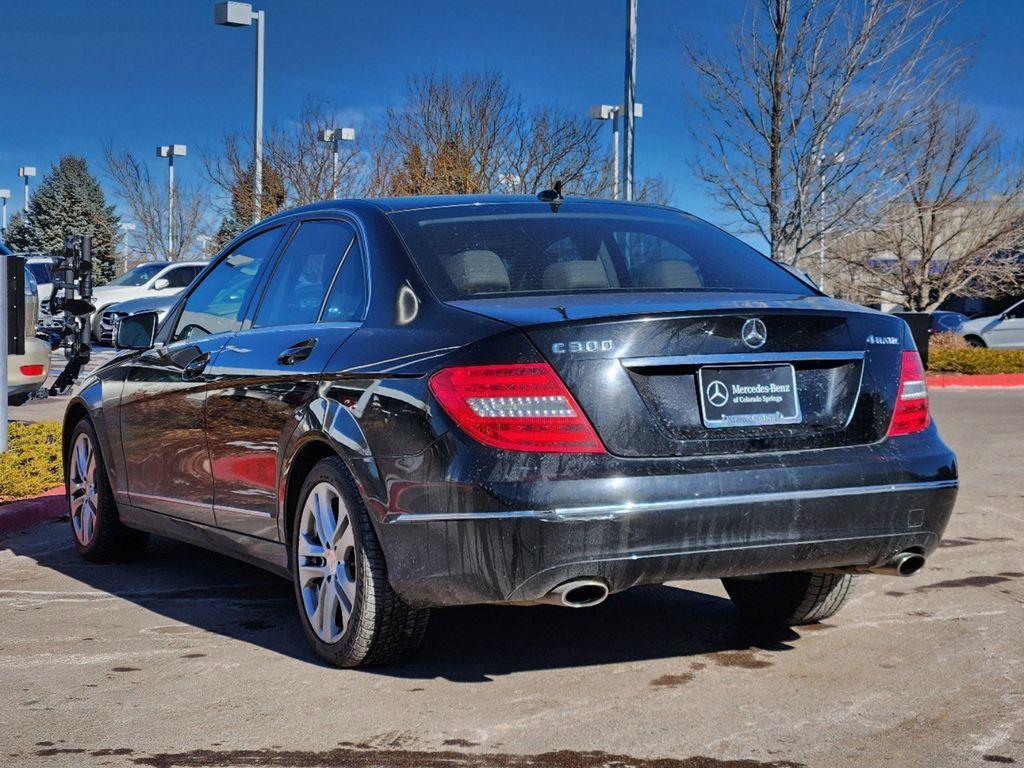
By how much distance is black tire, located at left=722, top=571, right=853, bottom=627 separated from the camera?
17.4ft

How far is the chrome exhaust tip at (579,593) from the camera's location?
13.7ft

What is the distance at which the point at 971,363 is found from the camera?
946 inches

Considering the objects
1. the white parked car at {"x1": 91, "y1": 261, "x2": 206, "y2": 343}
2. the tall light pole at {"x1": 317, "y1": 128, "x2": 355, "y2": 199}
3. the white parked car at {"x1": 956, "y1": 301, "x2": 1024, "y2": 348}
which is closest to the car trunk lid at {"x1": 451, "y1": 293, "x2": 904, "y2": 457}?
the white parked car at {"x1": 91, "y1": 261, "x2": 206, "y2": 343}

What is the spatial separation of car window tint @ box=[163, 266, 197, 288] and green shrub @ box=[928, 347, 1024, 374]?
1405cm

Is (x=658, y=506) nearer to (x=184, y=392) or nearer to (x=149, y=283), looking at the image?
(x=184, y=392)

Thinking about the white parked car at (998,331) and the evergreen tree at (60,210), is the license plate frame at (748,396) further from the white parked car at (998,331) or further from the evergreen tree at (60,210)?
the evergreen tree at (60,210)

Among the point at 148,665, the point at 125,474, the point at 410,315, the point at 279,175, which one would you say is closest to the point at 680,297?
the point at 410,315

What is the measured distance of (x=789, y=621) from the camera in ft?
18.0

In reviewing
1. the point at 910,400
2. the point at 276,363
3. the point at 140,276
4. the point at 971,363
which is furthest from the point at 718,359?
the point at 140,276

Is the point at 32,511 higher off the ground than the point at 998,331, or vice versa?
the point at 998,331

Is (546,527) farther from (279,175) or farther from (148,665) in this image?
(279,175)

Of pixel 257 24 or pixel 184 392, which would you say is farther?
pixel 257 24

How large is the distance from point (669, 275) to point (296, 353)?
1.37 m

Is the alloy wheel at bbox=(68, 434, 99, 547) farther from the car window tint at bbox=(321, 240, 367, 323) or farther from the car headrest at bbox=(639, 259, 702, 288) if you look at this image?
the car headrest at bbox=(639, 259, 702, 288)
